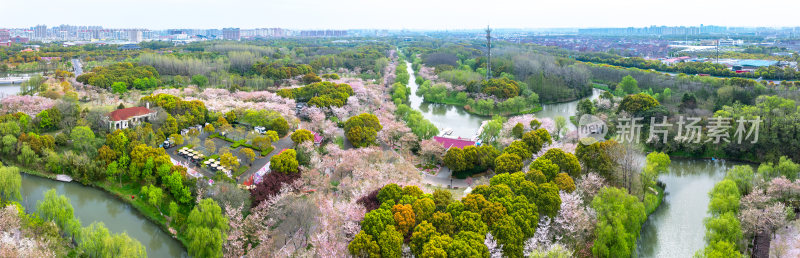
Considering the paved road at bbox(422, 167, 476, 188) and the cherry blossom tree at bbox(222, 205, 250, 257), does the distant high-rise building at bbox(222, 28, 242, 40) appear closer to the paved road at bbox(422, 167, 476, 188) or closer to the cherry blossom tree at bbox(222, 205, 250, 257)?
the paved road at bbox(422, 167, 476, 188)

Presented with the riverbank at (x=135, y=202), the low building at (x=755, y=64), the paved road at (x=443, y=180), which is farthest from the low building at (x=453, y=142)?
the low building at (x=755, y=64)

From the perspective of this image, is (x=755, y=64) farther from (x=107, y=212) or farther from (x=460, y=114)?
(x=107, y=212)

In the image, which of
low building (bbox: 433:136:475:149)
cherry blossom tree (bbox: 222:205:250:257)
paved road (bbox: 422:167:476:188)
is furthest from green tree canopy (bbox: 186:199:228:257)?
low building (bbox: 433:136:475:149)

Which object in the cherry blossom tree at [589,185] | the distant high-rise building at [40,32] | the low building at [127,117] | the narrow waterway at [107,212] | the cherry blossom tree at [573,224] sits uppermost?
the distant high-rise building at [40,32]

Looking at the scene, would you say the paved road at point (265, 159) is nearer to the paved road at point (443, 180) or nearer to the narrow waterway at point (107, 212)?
the narrow waterway at point (107, 212)

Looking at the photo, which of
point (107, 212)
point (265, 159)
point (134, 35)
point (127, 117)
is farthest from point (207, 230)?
point (134, 35)

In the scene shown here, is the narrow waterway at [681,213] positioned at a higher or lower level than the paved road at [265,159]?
lower
